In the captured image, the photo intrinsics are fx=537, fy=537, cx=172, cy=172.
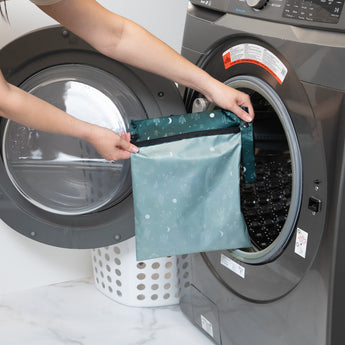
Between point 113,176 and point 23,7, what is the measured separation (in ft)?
2.04

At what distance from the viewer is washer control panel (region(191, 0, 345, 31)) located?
3.10ft

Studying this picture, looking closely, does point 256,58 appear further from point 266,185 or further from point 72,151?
point 72,151

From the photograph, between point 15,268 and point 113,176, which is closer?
point 113,176

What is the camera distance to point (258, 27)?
111cm

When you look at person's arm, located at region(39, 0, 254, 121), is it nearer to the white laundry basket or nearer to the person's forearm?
the person's forearm

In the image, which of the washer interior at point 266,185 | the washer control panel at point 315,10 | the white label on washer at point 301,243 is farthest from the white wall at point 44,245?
the white label on washer at point 301,243

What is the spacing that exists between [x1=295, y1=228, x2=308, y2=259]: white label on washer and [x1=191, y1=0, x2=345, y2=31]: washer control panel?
39 centimetres

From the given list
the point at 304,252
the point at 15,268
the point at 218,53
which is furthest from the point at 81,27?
the point at 15,268

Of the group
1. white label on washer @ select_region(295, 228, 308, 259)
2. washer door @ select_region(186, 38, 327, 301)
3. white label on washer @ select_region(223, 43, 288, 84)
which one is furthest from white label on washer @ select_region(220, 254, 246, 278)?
white label on washer @ select_region(223, 43, 288, 84)

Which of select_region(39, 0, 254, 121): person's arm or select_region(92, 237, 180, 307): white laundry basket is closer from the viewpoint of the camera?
select_region(39, 0, 254, 121): person's arm

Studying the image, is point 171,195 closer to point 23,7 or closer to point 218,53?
point 218,53

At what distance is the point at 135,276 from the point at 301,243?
0.75 metres

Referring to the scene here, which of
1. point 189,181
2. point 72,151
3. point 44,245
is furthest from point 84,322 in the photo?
point 189,181

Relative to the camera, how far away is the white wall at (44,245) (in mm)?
1642
